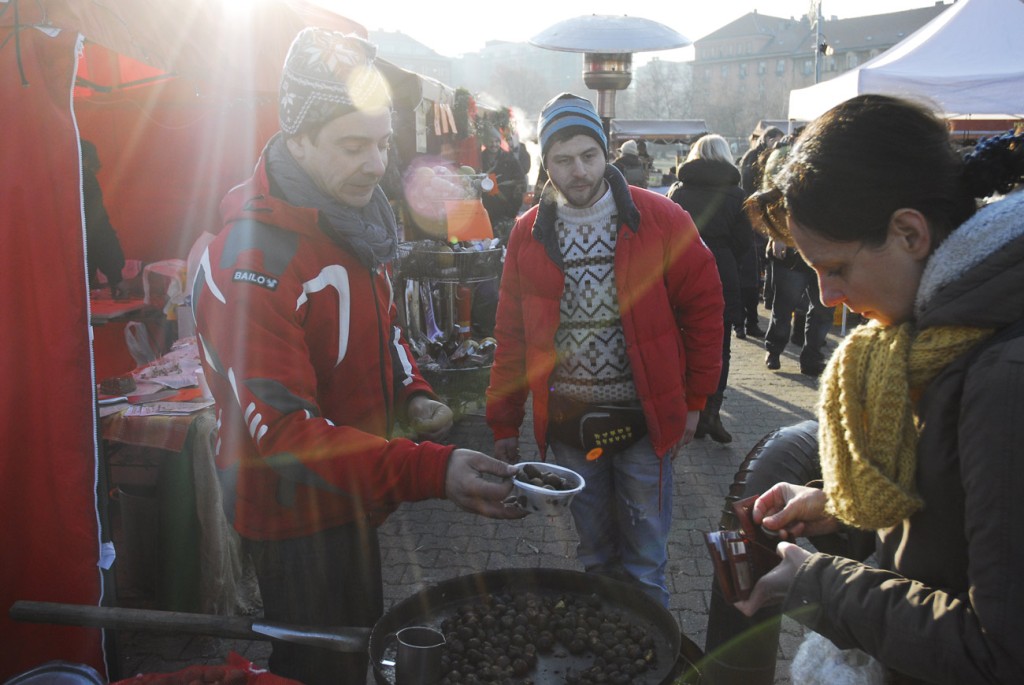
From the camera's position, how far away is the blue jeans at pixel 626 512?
310 centimetres

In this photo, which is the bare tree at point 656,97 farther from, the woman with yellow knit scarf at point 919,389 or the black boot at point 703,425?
the woman with yellow knit scarf at point 919,389

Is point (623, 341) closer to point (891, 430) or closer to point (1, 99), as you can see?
point (891, 430)

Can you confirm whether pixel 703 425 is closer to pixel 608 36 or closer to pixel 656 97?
Answer: pixel 608 36

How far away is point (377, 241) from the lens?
230 centimetres

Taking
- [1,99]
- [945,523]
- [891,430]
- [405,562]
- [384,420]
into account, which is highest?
[1,99]

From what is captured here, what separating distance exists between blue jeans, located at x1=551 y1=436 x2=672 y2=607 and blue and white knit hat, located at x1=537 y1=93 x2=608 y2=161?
1257 mm

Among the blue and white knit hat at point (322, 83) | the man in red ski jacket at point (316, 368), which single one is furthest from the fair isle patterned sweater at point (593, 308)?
the blue and white knit hat at point (322, 83)

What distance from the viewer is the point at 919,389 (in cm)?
138

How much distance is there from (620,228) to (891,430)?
1.70m

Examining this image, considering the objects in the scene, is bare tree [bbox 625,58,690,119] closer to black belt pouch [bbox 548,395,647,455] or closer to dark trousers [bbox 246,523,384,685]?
black belt pouch [bbox 548,395,647,455]

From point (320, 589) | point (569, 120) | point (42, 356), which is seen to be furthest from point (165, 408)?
point (569, 120)

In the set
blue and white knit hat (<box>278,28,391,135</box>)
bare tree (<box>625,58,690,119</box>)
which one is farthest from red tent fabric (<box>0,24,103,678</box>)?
bare tree (<box>625,58,690,119</box>)

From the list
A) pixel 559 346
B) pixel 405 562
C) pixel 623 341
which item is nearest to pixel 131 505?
pixel 405 562

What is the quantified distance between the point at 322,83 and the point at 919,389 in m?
1.69
